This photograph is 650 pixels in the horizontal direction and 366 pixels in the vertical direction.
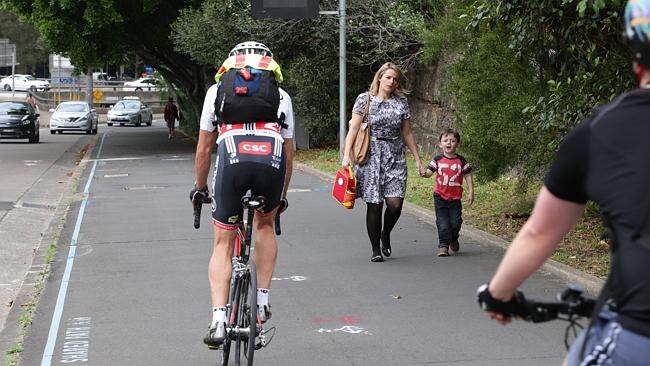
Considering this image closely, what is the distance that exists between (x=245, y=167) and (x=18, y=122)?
31727mm

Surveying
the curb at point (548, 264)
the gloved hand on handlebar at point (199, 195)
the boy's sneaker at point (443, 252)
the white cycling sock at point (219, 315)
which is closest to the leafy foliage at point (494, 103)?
the curb at point (548, 264)

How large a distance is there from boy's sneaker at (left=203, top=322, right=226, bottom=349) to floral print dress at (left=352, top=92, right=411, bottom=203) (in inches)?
160

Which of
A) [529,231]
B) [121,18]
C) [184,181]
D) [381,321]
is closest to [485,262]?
[381,321]

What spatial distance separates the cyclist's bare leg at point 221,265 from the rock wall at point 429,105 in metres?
15.5

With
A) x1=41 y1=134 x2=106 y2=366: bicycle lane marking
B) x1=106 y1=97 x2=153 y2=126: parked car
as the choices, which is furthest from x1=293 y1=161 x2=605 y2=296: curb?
x1=106 y1=97 x2=153 y2=126: parked car

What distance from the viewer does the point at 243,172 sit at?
541 centimetres

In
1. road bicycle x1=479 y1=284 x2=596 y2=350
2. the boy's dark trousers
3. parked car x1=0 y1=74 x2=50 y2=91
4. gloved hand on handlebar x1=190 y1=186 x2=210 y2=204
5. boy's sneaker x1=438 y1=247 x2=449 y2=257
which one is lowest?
parked car x1=0 y1=74 x2=50 y2=91

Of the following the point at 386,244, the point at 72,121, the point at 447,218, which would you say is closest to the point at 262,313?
the point at 386,244

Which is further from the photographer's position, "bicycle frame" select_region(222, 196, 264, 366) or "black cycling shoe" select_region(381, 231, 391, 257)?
"black cycling shoe" select_region(381, 231, 391, 257)

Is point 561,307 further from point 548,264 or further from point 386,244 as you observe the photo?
point 386,244

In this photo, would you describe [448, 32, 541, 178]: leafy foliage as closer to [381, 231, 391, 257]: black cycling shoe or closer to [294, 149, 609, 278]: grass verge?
[294, 149, 609, 278]: grass verge

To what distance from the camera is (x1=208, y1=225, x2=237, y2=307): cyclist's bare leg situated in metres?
5.52

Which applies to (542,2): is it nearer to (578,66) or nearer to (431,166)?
(578,66)

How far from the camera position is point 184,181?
19234 millimetres
